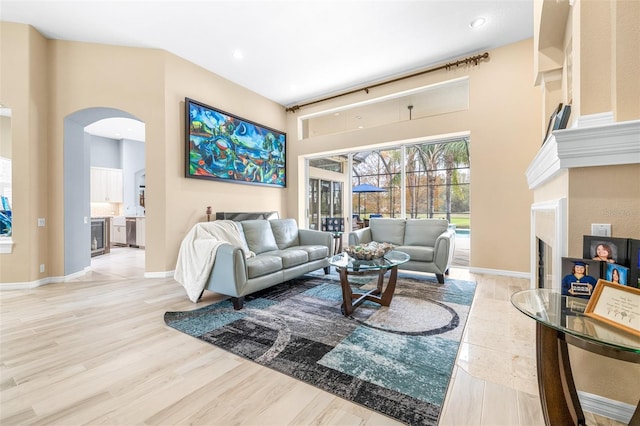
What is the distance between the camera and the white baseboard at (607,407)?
1300mm

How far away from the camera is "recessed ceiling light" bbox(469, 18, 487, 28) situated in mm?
3625

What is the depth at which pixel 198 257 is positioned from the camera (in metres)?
3.14

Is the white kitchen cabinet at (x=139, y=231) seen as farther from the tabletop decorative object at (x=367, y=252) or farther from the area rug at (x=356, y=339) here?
the tabletop decorative object at (x=367, y=252)

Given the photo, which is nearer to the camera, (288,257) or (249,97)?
(288,257)

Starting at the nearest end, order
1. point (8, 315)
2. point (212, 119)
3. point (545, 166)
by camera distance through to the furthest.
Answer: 1. point (545, 166)
2. point (8, 315)
3. point (212, 119)

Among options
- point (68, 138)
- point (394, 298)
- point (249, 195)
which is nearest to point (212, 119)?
point (249, 195)

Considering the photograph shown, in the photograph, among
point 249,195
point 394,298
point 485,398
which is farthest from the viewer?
point 249,195

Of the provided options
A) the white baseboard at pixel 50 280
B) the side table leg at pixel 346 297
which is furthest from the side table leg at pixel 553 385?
the white baseboard at pixel 50 280

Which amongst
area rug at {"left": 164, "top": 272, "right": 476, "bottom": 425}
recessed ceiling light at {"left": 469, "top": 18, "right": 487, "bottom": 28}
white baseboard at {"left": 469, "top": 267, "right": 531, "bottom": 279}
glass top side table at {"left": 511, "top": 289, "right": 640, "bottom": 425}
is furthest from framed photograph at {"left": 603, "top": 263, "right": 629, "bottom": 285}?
A: recessed ceiling light at {"left": 469, "top": 18, "right": 487, "bottom": 28}

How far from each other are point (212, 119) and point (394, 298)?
165 inches

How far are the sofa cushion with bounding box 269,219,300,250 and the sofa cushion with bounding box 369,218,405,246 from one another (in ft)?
4.65

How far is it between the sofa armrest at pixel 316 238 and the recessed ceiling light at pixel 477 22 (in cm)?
358

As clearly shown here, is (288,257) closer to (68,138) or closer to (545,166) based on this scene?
(545,166)

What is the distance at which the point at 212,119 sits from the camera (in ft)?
15.7
